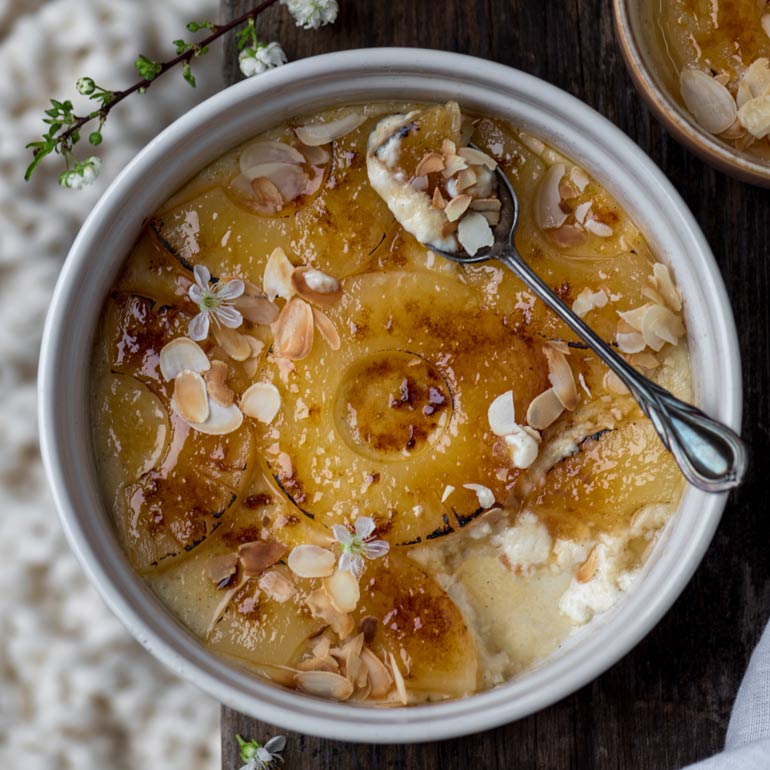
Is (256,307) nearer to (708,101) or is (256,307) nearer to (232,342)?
(232,342)

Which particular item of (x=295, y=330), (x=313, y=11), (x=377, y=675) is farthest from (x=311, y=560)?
(x=313, y=11)

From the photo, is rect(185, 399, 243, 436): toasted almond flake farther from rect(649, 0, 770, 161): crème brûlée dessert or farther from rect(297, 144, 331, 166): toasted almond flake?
rect(649, 0, 770, 161): crème brûlée dessert

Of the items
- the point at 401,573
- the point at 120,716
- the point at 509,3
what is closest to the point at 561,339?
the point at 401,573

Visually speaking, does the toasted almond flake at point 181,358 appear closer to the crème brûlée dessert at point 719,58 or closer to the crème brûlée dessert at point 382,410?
the crème brûlée dessert at point 382,410

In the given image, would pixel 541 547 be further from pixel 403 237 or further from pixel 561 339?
pixel 403 237

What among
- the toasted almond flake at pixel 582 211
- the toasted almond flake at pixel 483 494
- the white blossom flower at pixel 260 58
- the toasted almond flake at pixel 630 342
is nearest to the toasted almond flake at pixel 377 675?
the toasted almond flake at pixel 483 494

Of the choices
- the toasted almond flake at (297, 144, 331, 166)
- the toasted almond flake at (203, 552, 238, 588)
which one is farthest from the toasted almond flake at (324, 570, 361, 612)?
the toasted almond flake at (297, 144, 331, 166)
